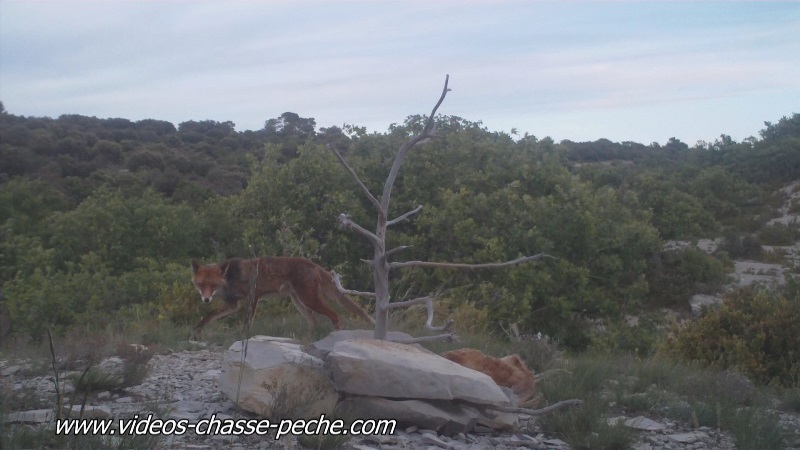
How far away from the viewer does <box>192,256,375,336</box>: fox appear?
980 cm

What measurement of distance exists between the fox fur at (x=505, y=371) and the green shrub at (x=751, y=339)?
3725mm

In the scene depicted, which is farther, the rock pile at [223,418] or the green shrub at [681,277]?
the green shrub at [681,277]

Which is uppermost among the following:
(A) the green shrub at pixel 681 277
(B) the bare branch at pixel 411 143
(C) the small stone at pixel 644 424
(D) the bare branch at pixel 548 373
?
(B) the bare branch at pixel 411 143

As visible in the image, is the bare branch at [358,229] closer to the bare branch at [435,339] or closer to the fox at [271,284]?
the bare branch at [435,339]

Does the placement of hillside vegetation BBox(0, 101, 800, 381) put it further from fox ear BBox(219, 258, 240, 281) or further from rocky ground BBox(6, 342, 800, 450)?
rocky ground BBox(6, 342, 800, 450)

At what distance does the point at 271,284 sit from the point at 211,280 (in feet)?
2.59

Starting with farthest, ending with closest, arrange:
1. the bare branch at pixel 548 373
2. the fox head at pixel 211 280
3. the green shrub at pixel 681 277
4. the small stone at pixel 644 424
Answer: the green shrub at pixel 681 277, the fox head at pixel 211 280, the bare branch at pixel 548 373, the small stone at pixel 644 424

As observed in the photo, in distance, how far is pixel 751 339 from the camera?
10500mm

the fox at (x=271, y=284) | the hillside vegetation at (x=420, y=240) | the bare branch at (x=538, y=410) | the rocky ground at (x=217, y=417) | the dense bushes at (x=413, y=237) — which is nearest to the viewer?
the rocky ground at (x=217, y=417)

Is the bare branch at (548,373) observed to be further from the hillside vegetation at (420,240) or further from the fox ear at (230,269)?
the fox ear at (230,269)

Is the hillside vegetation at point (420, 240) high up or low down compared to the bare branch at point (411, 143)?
down

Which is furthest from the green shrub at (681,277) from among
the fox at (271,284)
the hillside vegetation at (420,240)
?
the fox at (271,284)

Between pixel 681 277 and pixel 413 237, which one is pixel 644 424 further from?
pixel 681 277

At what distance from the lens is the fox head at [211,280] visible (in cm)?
1001
